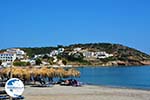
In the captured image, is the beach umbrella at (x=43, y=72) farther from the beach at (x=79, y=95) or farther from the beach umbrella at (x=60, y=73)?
the beach at (x=79, y=95)

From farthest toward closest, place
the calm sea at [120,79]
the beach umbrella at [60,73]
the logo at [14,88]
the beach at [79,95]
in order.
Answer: the calm sea at [120,79] < the beach umbrella at [60,73] < the beach at [79,95] < the logo at [14,88]

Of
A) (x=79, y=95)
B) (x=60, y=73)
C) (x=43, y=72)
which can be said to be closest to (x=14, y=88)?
(x=79, y=95)

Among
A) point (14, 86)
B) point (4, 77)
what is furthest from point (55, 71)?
point (14, 86)

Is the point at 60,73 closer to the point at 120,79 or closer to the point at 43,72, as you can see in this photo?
the point at 43,72

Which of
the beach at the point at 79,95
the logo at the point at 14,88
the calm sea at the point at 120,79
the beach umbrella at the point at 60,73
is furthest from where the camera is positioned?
the calm sea at the point at 120,79

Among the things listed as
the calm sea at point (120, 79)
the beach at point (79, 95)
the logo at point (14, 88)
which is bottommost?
the beach at point (79, 95)

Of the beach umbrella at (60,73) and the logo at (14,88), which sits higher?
the beach umbrella at (60,73)

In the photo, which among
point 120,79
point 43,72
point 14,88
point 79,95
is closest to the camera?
point 14,88

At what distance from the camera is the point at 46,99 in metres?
24.0

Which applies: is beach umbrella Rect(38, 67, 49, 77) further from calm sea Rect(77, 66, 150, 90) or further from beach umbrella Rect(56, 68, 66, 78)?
calm sea Rect(77, 66, 150, 90)

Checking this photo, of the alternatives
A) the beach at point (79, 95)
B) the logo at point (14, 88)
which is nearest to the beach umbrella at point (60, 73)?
the beach at point (79, 95)

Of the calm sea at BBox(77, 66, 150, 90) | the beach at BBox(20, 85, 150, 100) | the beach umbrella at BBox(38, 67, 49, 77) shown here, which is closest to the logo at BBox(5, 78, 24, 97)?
the beach at BBox(20, 85, 150, 100)

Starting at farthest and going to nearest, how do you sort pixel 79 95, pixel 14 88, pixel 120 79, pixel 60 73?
pixel 120 79, pixel 60 73, pixel 79 95, pixel 14 88

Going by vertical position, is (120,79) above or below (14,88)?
above
